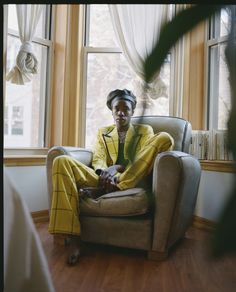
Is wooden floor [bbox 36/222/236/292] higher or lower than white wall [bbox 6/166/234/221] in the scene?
lower

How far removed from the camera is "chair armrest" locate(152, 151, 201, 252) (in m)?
1.74

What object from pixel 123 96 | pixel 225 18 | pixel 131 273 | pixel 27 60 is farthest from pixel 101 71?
pixel 225 18

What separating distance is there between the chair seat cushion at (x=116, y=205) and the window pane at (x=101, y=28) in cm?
178

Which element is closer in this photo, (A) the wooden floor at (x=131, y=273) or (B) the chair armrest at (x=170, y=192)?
(A) the wooden floor at (x=131, y=273)

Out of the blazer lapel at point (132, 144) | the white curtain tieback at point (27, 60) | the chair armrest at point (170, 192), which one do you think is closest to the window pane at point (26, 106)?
the white curtain tieback at point (27, 60)

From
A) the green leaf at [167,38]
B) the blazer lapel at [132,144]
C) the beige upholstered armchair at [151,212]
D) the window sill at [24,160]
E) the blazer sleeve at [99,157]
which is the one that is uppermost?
the green leaf at [167,38]

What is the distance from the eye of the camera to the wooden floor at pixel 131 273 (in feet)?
4.86

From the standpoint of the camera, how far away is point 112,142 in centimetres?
229

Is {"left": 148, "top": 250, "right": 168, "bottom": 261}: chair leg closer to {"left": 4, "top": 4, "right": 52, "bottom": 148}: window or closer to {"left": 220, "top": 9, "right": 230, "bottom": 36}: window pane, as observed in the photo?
{"left": 4, "top": 4, "right": 52, "bottom": 148}: window

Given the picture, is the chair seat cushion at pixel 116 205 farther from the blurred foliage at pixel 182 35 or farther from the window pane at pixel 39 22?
the window pane at pixel 39 22

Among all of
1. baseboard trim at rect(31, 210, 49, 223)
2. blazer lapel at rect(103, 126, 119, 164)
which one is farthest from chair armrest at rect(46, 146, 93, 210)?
baseboard trim at rect(31, 210, 49, 223)

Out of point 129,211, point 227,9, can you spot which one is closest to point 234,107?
point 227,9

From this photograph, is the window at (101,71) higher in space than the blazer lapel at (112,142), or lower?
higher

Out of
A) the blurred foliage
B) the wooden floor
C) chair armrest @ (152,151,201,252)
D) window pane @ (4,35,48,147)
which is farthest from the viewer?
window pane @ (4,35,48,147)
